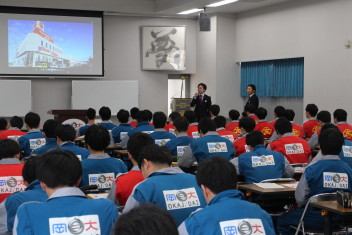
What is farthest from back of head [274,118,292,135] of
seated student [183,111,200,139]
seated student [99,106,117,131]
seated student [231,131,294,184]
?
seated student [99,106,117,131]

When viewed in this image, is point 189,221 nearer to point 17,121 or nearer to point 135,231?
point 135,231

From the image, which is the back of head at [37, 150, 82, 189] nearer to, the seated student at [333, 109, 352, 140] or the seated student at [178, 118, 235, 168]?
the seated student at [178, 118, 235, 168]

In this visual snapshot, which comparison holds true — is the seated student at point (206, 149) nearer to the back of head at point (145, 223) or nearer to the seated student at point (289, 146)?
the seated student at point (289, 146)

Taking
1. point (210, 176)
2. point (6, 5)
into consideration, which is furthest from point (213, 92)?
point (210, 176)

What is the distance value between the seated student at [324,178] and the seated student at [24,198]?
1.96 meters

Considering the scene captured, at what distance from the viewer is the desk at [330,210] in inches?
131

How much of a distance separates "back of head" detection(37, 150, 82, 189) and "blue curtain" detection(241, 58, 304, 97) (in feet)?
30.4

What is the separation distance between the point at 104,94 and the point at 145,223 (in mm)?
11864

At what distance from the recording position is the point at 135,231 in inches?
45.1

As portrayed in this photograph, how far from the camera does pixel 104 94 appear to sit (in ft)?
42.2

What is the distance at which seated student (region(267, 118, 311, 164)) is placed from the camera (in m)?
5.63

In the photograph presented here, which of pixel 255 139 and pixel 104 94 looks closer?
pixel 255 139

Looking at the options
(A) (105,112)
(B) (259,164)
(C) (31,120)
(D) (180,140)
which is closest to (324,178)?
(B) (259,164)

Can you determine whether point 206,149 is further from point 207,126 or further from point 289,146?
point 289,146
